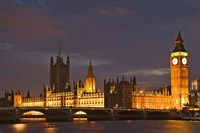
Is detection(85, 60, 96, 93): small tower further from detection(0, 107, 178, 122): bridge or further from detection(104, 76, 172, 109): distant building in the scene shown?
detection(0, 107, 178, 122): bridge

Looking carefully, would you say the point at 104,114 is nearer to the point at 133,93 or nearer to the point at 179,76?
the point at 133,93

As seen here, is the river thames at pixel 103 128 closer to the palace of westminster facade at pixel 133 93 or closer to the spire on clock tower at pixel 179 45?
the palace of westminster facade at pixel 133 93

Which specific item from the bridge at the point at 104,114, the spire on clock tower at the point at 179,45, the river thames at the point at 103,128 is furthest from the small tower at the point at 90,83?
the river thames at the point at 103,128

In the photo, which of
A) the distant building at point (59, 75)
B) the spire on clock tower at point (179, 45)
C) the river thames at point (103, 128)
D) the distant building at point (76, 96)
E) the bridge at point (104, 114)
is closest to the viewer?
the river thames at point (103, 128)

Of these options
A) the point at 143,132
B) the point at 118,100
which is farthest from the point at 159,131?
the point at 118,100

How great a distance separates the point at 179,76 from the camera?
443ft

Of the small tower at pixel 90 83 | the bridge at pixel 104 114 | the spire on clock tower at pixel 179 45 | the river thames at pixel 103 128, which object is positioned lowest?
the river thames at pixel 103 128

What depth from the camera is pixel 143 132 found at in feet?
226

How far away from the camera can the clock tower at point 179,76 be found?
440 ft

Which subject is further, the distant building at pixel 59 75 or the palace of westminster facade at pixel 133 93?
the distant building at pixel 59 75

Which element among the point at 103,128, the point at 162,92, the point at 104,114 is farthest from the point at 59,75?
the point at 103,128

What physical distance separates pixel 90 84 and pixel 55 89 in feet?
69.5

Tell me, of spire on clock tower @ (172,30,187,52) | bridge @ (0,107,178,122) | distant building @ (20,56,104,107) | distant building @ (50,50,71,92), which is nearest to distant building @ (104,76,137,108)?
distant building @ (20,56,104,107)

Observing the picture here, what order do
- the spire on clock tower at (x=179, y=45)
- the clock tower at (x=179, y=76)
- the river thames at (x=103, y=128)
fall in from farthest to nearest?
1. the spire on clock tower at (x=179, y=45)
2. the clock tower at (x=179, y=76)
3. the river thames at (x=103, y=128)
